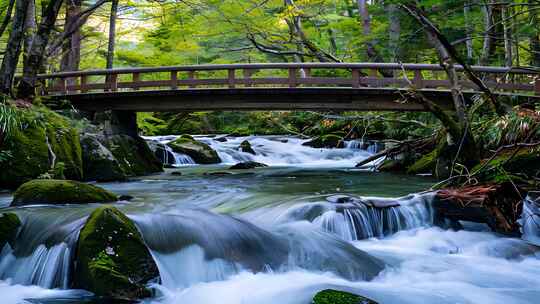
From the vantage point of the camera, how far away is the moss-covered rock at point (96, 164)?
11.9m

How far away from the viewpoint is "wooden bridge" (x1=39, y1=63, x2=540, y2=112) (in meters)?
13.2

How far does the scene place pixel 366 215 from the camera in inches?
286

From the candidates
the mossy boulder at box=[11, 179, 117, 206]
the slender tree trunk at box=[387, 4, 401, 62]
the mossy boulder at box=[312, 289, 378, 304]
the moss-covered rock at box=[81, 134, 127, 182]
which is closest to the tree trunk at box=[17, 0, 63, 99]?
the moss-covered rock at box=[81, 134, 127, 182]

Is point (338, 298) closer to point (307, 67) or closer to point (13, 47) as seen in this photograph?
point (13, 47)

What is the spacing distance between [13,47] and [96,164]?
10.4 ft

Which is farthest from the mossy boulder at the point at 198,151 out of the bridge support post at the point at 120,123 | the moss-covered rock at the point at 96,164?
the moss-covered rock at the point at 96,164

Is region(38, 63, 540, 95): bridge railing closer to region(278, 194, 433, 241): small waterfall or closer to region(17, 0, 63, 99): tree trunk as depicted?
region(17, 0, 63, 99): tree trunk

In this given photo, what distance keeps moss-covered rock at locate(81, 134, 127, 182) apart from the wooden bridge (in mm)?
3016

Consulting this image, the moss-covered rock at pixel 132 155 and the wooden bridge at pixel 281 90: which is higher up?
the wooden bridge at pixel 281 90

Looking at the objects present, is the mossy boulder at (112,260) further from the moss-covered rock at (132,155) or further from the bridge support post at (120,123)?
the bridge support post at (120,123)

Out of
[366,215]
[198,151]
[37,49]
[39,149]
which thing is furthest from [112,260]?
[198,151]

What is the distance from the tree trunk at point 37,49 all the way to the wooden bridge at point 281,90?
2799mm

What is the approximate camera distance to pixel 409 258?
20.9ft

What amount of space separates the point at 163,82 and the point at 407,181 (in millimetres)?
7394
